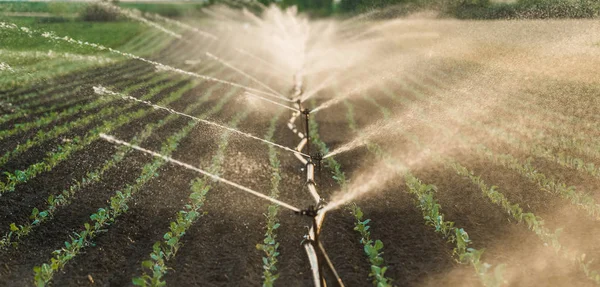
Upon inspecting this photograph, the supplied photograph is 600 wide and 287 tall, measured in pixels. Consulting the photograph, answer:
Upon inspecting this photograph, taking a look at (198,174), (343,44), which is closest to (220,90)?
(198,174)

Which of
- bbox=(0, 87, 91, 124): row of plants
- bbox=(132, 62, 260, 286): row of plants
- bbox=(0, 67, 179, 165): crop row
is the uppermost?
bbox=(132, 62, 260, 286): row of plants

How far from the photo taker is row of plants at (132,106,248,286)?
6.25 metres

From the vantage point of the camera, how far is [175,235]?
24.3ft

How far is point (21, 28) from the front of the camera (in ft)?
137

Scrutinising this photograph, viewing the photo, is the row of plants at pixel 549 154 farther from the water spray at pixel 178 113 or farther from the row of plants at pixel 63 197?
the row of plants at pixel 63 197

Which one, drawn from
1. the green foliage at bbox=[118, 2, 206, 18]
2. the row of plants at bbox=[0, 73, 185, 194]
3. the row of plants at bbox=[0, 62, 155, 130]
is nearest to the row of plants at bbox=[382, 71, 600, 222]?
the row of plants at bbox=[0, 73, 185, 194]

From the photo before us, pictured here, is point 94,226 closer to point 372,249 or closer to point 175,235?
point 175,235

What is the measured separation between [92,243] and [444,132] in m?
10.0

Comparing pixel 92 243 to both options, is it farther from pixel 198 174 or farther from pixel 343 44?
pixel 343 44

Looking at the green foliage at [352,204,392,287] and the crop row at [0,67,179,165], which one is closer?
the green foliage at [352,204,392,287]

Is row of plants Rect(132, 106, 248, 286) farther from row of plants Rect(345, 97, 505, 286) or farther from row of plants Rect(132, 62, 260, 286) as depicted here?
row of plants Rect(345, 97, 505, 286)

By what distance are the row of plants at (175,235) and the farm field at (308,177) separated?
0.13ft

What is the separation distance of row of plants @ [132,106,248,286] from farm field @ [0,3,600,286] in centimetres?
4

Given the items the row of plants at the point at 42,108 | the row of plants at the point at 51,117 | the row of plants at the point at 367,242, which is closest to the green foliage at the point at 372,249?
the row of plants at the point at 367,242
